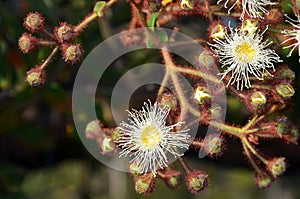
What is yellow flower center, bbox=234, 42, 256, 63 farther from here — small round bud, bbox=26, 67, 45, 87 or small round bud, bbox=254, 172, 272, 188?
small round bud, bbox=26, 67, 45, 87

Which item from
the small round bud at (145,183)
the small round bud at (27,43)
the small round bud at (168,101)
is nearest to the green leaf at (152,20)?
the small round bud at (168,101)

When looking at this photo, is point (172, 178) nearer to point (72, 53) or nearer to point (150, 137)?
point (150, 137)

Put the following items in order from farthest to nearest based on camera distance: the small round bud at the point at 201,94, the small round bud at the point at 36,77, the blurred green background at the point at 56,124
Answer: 1. the blurred green background at the point at 56,124
2. the small round bud at the point at 36,77
3. the small round bud at the point at 201,94

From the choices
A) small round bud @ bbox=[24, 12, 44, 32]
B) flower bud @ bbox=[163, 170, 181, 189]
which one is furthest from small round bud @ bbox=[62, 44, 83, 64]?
flower bud @ bbox=[163, 170, 181, 189]

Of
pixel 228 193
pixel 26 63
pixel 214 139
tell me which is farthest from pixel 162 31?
pixel 228 193

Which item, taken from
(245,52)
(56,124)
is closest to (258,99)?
(245,52)

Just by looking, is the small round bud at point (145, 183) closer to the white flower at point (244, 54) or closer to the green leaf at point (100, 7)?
the white flower at point (244, 54)
